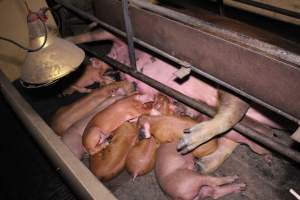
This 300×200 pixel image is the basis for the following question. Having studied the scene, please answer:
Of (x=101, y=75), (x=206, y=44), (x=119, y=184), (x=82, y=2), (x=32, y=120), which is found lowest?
(x=119, y=184)

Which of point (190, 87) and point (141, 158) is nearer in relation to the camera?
point (141, 158)

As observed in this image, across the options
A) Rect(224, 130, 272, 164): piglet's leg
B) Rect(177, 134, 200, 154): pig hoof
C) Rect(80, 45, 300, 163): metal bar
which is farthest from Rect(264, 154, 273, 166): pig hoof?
Rect(177, 134, 200, 154): pig hoof

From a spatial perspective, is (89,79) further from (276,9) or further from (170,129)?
(276,9)

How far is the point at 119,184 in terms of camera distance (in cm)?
266

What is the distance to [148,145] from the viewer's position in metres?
2.58

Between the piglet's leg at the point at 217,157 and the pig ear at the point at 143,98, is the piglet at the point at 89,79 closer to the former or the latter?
the pig ear at the point at 143,98

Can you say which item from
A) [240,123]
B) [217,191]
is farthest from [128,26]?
[217,191]

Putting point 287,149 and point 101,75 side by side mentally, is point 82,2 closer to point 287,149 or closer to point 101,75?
point 101,75

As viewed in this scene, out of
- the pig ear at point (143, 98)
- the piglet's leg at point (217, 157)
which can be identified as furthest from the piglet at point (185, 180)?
the pig ear at point (143, 98)

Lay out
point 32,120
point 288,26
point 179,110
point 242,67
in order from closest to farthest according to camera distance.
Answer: point 242,67, point 32,120, point 179,110, point 288,26

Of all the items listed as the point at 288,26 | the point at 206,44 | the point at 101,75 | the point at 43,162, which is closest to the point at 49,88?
the point at 101,75

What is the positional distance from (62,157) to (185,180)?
98 cm

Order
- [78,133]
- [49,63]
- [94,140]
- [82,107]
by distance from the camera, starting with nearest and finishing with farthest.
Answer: [49,63], [94,140], [78,133], [82,107]

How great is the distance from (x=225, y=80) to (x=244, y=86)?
0.50ft
